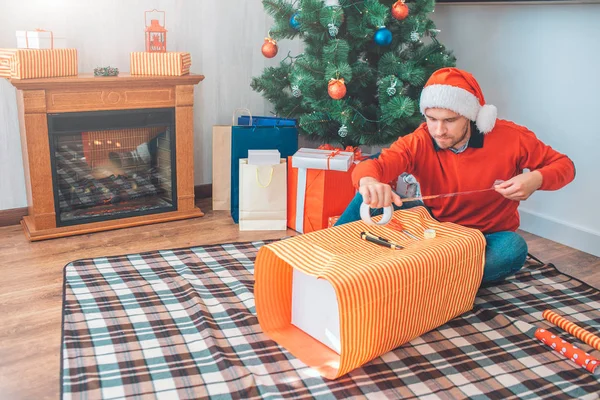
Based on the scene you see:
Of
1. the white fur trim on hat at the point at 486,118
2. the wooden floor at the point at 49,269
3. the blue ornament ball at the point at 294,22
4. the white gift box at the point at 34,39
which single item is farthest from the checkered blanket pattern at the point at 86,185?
the white fur trim on hat at the point at 486,118

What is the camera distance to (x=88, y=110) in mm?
2807

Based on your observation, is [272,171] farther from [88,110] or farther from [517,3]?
[517,3]

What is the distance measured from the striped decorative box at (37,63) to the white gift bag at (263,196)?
0.90 m

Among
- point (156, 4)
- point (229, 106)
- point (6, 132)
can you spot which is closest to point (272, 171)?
point (229, 106)

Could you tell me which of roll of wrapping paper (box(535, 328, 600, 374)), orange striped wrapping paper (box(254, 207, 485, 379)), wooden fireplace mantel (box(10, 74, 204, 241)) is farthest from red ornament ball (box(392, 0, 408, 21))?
roll of wrapping paper (box(535, 328, 600, 374))

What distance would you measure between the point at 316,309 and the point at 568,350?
2.59 feet

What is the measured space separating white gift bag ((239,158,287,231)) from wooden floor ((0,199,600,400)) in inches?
2.4

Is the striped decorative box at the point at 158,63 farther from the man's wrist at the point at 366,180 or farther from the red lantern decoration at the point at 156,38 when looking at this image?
the man's wrist at the point at 366,180

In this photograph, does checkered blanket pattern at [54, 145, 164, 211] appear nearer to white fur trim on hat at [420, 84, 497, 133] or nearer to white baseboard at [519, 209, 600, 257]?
white fur trim on hat at [420, 84, 497, 133]

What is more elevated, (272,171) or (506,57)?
(506,57)

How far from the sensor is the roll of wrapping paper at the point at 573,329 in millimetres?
1977

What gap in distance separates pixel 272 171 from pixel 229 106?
71cm

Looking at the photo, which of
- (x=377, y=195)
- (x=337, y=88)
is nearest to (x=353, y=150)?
(x=337, y=88)

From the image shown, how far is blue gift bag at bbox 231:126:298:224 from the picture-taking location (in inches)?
121
